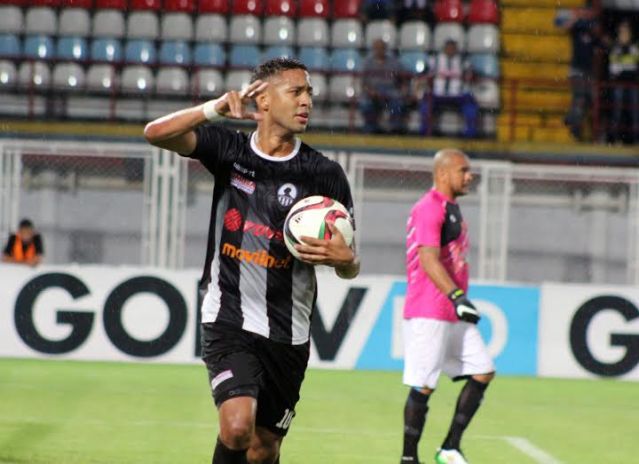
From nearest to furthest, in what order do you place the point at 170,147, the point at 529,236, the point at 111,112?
the point at 170,147, the point at 529,236, the point at 111,112

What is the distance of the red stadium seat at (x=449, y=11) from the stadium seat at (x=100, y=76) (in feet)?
18.3

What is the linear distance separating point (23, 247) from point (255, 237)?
1051cm

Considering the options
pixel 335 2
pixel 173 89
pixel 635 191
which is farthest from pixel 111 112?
pixel 635 191

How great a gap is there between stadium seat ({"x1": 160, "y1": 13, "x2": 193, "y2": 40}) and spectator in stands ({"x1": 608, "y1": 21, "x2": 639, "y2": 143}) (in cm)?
683

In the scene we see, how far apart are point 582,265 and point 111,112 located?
23.4 ft

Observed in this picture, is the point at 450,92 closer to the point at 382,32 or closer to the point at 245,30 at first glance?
the point at 382,32

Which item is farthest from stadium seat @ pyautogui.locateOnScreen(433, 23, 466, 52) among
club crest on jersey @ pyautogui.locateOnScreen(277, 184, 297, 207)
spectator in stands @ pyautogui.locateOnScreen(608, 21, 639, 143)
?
club crest on jersey @ pyautogui.locateOnScreen(277, 184, 297, 207)

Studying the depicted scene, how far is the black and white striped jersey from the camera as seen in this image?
19.8 ft

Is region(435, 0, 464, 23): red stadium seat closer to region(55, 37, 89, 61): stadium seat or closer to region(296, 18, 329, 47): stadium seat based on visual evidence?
region(296, 18, 329, 47): stadium seat

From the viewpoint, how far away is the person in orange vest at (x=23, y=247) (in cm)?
1591

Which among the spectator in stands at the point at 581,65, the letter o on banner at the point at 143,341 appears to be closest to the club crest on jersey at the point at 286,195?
the letter o on banner at the point at 143,341

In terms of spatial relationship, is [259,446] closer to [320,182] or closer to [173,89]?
[320,182]

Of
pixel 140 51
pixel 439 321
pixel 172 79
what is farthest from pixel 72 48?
pixel 439 321

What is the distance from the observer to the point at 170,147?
19.2ft
